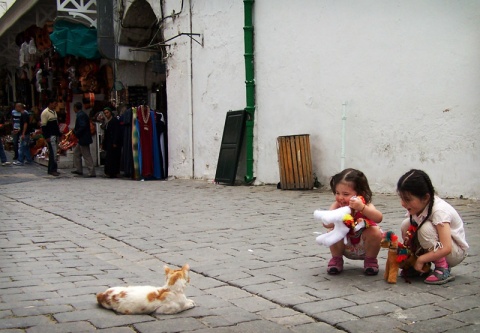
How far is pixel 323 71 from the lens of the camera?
9680 mm

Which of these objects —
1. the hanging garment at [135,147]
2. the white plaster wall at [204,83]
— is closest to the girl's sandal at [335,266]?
the white plaster wall at [204,83]

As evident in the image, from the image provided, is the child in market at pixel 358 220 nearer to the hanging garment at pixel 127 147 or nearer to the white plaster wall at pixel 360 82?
the white plaster wall at pixel 360 82

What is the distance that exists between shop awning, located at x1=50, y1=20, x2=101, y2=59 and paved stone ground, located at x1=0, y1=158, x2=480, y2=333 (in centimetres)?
709

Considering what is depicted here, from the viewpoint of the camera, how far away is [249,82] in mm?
11062

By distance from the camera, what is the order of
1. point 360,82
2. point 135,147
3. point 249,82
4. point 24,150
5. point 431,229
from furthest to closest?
1. point 24,150
2. point 135,147
3. point 249,82
4. point 360,82
5. point 431,229

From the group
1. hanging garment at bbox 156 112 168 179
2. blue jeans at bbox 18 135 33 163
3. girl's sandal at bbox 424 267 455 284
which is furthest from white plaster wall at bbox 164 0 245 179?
girl's sandal at bbox 424 267 455 284

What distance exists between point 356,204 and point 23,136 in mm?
15185

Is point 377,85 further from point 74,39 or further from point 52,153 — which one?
point 74,39

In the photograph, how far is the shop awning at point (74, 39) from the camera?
15.0 meters

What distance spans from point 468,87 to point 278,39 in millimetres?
3826

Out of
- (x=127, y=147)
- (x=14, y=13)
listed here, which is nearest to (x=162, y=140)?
(x=127, y=147)

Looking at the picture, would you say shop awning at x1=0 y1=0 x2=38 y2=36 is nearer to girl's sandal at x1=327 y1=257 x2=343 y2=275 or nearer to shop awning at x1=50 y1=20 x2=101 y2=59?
shop awning at x1=50 y1=20 x2=101 y2=59

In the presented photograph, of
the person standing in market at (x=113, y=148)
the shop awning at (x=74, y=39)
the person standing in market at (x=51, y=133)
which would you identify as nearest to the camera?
the person standing in market at (x=51, y=133)

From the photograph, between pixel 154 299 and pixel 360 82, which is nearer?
pixel 154 299
